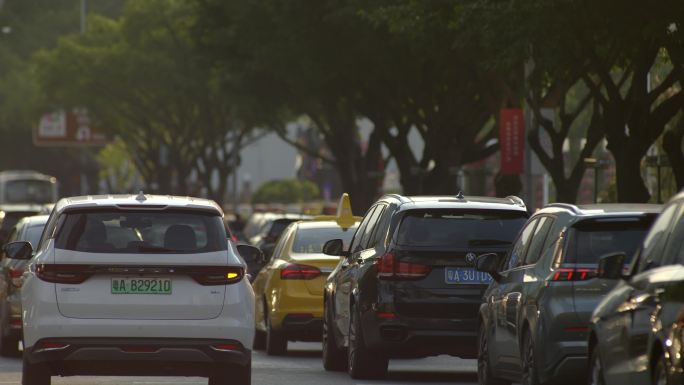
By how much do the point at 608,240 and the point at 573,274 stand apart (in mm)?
340

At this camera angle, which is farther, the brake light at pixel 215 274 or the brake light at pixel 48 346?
the brake light at pixel 215 274

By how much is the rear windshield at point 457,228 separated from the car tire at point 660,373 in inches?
261

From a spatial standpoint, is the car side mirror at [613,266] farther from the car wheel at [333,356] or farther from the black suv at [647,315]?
the car wheel at [333,356]

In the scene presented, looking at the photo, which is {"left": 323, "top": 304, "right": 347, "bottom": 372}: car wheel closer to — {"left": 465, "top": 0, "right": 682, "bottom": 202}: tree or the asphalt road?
the asphalt road

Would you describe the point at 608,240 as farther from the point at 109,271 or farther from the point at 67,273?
the point at 67,273

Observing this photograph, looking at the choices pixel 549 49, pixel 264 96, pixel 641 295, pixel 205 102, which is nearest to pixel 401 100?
pixel 264 96

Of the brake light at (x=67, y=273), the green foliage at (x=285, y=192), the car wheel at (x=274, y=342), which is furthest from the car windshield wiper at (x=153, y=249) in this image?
the green foliage at (x=285, y=192)

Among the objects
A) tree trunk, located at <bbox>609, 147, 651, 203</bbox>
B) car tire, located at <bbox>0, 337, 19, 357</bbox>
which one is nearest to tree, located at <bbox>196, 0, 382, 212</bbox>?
tree trunk, located at <bbox>609, 147, 651, 203</bbox>

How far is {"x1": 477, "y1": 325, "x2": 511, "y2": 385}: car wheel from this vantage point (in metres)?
14.8

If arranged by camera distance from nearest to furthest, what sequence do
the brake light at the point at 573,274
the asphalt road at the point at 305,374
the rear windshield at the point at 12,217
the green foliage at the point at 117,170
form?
the brake light at the point at 573,274, the asphalt road at the point at 305,374, the rear windshield at the point at 12,217, the green foliage at the point at 117,170

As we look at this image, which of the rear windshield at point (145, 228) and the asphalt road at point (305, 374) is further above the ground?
the rear windshield at point (145, 228)

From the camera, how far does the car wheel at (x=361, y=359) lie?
17.1 meters

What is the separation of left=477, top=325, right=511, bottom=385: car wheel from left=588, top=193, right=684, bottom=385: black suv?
3614mm

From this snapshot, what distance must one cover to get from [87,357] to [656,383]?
5.07 m
